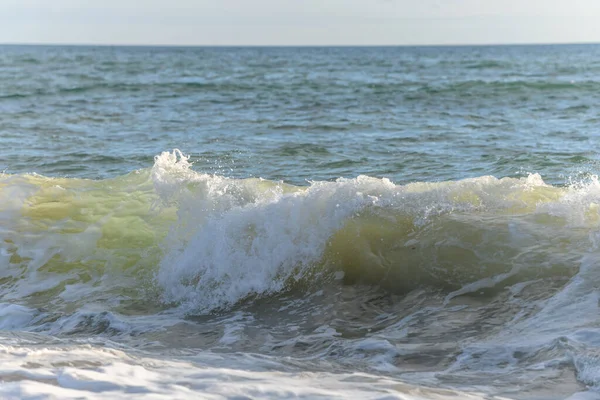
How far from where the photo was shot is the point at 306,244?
6.45 metres

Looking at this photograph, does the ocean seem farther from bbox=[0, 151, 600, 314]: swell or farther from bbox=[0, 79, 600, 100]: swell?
bbox=[0, 79, 600, 100]: swell

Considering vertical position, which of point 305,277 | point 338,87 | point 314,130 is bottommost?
point 305,277

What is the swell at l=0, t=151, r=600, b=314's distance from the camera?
19.7 ft

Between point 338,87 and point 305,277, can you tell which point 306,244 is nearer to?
point 305,277

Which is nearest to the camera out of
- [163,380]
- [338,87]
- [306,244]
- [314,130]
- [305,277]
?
[163,380]

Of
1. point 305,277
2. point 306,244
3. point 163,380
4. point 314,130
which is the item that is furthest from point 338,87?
point 163,380

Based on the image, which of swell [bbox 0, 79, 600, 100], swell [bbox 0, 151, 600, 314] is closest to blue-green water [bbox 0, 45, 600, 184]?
swell [bbox 0, 79, 600, 100]

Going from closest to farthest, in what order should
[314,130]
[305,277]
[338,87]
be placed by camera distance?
[305,277] → [314,130] → [338,87]

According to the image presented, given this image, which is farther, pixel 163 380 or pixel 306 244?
pixel 306 244

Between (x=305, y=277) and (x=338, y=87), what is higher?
(x=338, y=87)

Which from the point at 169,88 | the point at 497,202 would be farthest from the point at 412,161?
the point at 169,88

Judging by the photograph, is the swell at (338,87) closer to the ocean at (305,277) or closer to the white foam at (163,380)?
the ocean at (305,277)

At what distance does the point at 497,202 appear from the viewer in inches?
262

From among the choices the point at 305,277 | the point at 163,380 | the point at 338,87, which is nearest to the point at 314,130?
the point at 305,277
